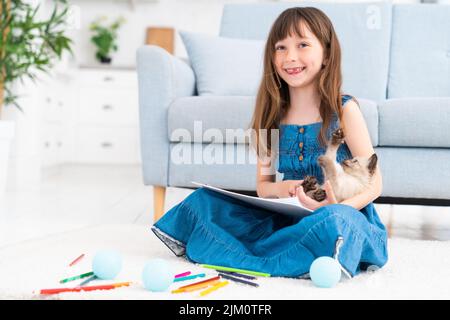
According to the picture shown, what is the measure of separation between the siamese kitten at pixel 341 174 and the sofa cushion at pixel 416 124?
0.62m

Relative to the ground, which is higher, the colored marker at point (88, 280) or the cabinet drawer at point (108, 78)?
the cabinet drawer at point (108, 78)

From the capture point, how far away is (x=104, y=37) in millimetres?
4727

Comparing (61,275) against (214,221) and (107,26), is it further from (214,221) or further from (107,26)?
(107,26)

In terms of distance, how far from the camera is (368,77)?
239cm

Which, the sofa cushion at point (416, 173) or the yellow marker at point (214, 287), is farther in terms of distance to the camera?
the sofa cushion at point (416, 173)

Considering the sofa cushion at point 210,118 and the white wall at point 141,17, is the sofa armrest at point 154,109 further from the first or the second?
the white wall at point 141,17

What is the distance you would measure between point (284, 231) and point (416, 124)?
2.61 ft

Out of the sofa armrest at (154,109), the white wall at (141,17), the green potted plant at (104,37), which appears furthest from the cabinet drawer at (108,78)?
the sofa armrest at (154,109)

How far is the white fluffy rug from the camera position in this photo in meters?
1.02

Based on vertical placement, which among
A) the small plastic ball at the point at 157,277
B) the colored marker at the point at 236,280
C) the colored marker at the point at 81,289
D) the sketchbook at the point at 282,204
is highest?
the sketchbook at the point at 282,204

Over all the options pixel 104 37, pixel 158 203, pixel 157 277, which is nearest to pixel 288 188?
pixel 157 277

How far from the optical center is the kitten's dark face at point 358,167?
1.23 metres

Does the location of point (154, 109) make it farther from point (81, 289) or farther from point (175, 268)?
point (81, 289)
